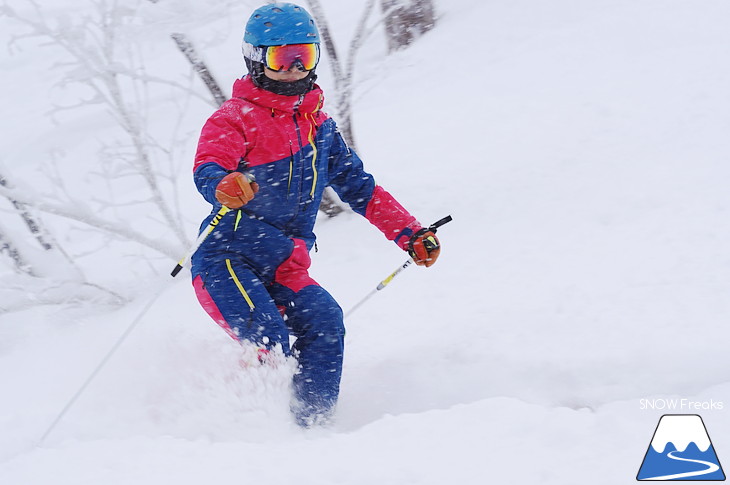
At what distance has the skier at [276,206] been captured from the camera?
3.14 m

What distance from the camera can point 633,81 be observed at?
7.25 meters

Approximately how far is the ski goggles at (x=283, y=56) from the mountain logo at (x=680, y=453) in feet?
7.61

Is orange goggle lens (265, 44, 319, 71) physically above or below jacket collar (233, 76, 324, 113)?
above

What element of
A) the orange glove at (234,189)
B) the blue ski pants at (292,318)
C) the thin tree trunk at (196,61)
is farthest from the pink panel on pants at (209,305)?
the thin tree trunk at (196,61)

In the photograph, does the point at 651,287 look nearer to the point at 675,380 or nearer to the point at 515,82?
the point at 675,380

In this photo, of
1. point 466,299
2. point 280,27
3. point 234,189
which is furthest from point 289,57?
point 466,299

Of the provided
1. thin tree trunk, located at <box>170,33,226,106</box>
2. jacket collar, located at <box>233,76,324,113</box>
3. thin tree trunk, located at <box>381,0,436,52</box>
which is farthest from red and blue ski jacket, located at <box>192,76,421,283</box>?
thin tree trunk, located at <box>381,0,436,52</box>

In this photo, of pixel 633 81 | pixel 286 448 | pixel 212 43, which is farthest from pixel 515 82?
pixel 286 448

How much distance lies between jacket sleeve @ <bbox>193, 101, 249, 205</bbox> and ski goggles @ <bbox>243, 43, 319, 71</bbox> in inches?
10.8

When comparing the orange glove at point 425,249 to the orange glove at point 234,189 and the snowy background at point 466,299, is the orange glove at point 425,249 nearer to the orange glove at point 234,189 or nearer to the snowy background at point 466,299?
the snowy background at point 466,299

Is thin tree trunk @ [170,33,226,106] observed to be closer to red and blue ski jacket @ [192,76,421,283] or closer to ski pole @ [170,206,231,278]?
red and blue ski jacket @ [192,76,421,283]

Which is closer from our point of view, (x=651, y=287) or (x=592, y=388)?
(x=592, y=388)

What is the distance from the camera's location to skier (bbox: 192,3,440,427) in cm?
314

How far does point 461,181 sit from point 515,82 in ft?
8.74
